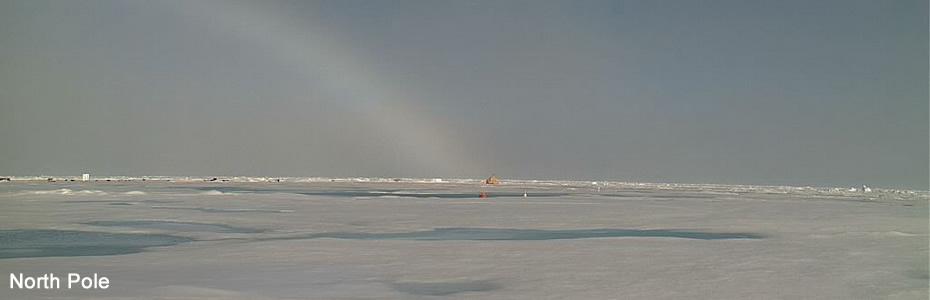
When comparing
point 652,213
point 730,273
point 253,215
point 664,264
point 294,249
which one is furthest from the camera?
point 652,213

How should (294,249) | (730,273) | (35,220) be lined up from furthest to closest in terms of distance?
(35,220), (294,249), (730,273)

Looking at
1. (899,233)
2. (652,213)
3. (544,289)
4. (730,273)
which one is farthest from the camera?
(652,213)

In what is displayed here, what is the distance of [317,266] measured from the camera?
12.2 m

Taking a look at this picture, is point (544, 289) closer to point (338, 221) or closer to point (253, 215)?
point (338, 221)

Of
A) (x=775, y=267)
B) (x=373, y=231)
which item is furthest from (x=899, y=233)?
(x=373, y=231)

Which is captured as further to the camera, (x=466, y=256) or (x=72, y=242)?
(x=72, y=242)

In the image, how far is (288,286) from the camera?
10234 mm

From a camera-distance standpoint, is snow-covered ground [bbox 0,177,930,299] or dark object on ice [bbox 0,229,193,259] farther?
dark object on ice [bbox 0,229,193,259]

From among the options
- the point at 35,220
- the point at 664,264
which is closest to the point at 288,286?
the point at 664,264

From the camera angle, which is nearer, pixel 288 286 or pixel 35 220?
pixel 288 286

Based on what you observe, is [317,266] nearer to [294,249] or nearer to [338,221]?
[294,249]

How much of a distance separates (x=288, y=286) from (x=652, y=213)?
64.6ft

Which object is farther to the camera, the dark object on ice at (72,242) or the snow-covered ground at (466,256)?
the dark object on ice at (72,242)

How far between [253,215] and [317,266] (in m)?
13.6
